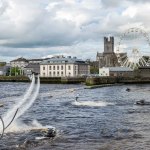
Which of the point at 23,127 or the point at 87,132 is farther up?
the point at 23,127

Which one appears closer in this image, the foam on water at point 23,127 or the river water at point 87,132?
the river water at point 87,132

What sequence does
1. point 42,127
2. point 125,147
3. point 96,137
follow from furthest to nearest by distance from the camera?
1. point 42,127
2. point 96,137
3. point 125,147

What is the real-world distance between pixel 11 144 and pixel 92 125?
1547cm

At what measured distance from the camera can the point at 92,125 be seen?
5034cm

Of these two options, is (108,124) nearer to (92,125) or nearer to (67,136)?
(92,125)

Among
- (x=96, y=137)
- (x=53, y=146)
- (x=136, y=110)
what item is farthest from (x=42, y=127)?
(x=136, y=110)

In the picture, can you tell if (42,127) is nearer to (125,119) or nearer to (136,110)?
(125,119)

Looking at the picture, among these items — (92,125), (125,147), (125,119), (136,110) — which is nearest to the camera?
(125,147)

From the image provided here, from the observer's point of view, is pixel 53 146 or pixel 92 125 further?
pixel 92 125

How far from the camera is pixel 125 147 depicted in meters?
36.2

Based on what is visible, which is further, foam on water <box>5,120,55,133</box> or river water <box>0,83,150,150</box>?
foam on water <box>5,120,55,133</box>

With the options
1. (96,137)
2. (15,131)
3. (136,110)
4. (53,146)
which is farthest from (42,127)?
(136,110)

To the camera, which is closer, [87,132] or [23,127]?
[87,132]

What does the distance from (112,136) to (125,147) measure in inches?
226
